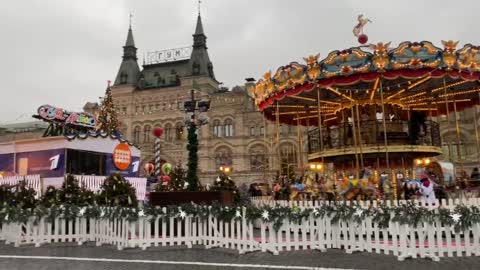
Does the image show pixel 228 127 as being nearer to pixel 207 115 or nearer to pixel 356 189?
pixel 207 115

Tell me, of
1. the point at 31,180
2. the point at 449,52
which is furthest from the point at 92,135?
the point at 449,52

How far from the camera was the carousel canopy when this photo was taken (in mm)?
12602

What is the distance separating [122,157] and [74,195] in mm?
9685

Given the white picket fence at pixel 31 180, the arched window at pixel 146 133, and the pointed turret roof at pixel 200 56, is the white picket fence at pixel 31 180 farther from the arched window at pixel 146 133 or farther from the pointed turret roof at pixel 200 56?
the pointed turret roof at pixel 200 56

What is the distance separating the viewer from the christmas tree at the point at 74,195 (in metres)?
12.4

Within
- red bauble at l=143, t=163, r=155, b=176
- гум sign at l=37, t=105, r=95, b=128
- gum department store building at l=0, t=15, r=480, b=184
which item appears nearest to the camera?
гум sign at l=37, t=105, r=95, b=128

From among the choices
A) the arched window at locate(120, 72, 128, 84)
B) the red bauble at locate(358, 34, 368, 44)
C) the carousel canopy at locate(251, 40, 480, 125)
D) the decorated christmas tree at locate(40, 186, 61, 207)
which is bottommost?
the decorated christmas tree at locate(40, 186, 61, 207)

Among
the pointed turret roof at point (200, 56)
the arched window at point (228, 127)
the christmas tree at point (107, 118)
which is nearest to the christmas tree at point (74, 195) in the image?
the christmas tree at point (107, 118)

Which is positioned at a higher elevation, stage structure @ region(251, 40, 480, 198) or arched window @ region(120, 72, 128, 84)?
arched window @ region(120, 72, 128, 84)

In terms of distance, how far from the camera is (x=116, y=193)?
42.5ft

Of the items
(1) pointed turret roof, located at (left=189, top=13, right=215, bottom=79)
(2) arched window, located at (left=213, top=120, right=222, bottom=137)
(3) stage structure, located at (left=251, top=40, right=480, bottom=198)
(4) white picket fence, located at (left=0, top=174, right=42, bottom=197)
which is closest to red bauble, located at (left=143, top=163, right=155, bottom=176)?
(4) white picket fence, located at (left=0, top=174, right=42, bottom=197)

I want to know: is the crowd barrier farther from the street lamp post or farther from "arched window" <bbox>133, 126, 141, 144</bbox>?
"arched window" <bbox>133, 126, 141, 144</bbox>

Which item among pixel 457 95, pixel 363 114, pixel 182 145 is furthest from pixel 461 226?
pixel 182 145

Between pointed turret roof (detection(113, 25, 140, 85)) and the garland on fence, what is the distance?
152 feet
